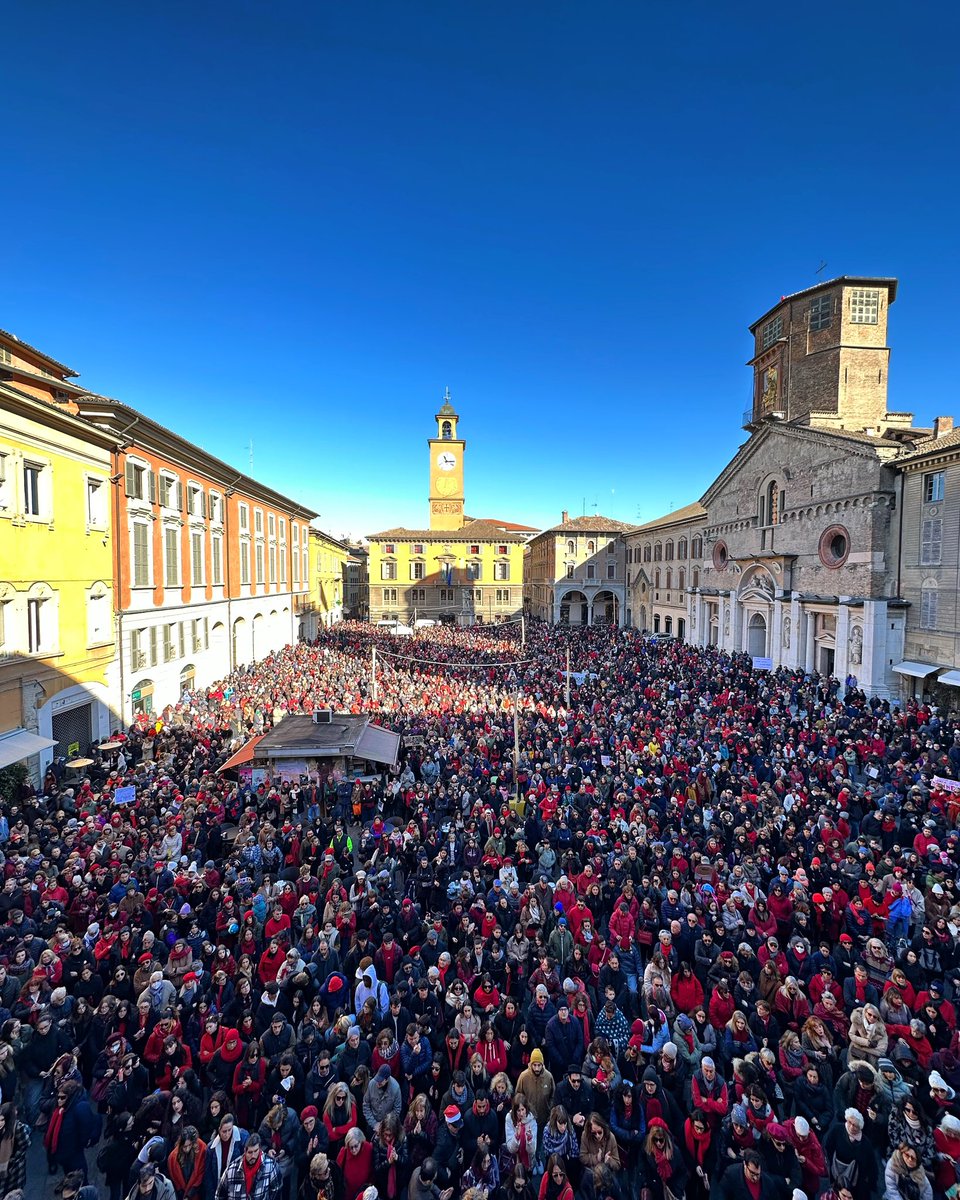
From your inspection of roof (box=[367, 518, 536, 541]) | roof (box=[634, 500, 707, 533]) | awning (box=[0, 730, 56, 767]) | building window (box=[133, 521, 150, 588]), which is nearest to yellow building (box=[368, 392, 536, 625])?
roof (box=[367, 518, 536, 541])

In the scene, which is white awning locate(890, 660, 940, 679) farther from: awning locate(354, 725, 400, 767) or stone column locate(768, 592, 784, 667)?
awning locate(354, 725, 400, 767)

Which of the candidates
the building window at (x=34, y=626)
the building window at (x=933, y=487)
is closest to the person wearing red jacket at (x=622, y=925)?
the building window at (x=34, y=626)

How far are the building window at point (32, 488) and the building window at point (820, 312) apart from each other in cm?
3401

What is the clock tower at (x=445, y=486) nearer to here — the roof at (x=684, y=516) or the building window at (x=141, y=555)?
the roof at (x=684, y=516)

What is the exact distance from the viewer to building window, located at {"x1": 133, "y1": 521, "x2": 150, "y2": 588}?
19766 mm

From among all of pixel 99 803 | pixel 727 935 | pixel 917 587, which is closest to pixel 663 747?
pixel 727 935

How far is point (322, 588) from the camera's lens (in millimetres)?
54781

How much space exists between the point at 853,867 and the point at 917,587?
15773 mm

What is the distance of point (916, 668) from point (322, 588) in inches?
1827

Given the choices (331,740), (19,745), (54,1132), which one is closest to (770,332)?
(331,740)

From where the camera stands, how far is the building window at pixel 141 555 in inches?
778

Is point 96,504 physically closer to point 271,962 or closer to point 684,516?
point 271,962

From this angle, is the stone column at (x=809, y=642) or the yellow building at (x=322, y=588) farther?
the yellow building at (x=322, y=588)

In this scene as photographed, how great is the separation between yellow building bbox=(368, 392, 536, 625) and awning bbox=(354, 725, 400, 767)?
41.7 metres
